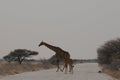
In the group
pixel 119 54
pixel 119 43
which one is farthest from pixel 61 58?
pixel 119 43

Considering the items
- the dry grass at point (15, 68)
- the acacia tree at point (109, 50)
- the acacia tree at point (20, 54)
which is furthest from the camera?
the acacia tree at point (20, 54)

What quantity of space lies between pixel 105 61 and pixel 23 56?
142 feet

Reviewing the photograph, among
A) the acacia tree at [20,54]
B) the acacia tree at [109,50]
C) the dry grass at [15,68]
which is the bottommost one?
the dry grass at [15,68]

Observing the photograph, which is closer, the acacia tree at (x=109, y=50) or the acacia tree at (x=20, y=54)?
the acacia tree at (x=109, y=50)

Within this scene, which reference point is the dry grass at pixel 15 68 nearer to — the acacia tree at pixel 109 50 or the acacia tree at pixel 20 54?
the acacia tree at pixel 109 50

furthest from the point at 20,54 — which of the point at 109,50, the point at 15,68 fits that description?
the point at 15,68

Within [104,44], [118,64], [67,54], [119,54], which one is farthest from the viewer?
[104,44]

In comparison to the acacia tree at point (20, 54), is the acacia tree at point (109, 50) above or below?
below

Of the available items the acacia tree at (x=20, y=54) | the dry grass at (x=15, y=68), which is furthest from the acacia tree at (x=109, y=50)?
the acacia tree at (x=20, y=54)

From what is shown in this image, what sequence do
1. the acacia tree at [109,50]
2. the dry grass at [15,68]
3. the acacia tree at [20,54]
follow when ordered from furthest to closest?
the acacia tree at [20,54], the acacia tree at [109,50], the dry grass at [15,68]

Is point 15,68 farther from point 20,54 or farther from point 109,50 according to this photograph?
point 20,54

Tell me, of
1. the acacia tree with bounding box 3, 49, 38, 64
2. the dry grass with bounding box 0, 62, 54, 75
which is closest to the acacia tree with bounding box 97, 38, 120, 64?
the dry grass with bounding box 0, 62, 54, 75

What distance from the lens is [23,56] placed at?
102m

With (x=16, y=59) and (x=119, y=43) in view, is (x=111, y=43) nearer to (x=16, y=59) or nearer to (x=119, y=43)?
(x=119, y=43)
